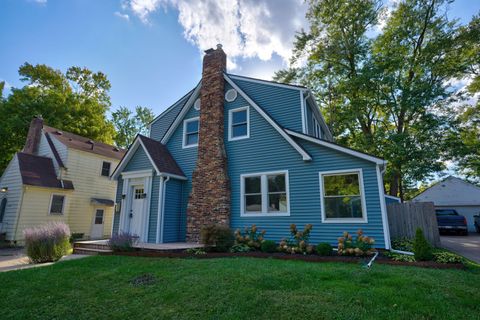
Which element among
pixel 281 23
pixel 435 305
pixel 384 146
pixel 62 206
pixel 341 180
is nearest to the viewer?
pixel 435 305

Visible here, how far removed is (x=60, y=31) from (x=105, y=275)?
1099 centimetres

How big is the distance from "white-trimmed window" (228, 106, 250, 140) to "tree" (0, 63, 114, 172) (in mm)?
20196

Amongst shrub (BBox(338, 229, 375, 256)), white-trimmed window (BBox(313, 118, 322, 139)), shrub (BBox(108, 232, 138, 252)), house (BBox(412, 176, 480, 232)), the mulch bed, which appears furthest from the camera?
house (BBox(412, 176, 480, 232))

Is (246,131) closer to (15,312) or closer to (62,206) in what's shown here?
(15,312)

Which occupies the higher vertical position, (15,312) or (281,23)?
(281,23)

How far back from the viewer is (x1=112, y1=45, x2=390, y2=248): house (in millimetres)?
8562

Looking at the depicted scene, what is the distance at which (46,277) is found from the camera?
5348 mm

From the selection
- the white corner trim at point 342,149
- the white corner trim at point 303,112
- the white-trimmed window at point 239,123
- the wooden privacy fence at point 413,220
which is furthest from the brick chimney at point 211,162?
the wooden privacy fence at point 413,220

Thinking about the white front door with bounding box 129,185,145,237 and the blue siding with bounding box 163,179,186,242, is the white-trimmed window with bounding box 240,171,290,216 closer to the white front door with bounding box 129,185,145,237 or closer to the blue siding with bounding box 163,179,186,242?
the blue siding with bounding box 163,179,186,242

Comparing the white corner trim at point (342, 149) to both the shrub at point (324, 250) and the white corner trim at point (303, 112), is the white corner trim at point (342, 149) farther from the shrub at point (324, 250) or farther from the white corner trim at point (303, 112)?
the shrub at point (324, 250)

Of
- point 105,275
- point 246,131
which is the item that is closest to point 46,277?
point 105,275

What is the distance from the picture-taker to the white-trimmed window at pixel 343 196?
27.2ft

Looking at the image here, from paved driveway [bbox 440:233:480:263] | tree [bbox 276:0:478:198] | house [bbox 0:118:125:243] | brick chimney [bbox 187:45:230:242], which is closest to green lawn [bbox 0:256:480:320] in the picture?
paved driveway [bbox 440:233:480:263]

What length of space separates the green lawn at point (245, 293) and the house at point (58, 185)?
33.2ft
